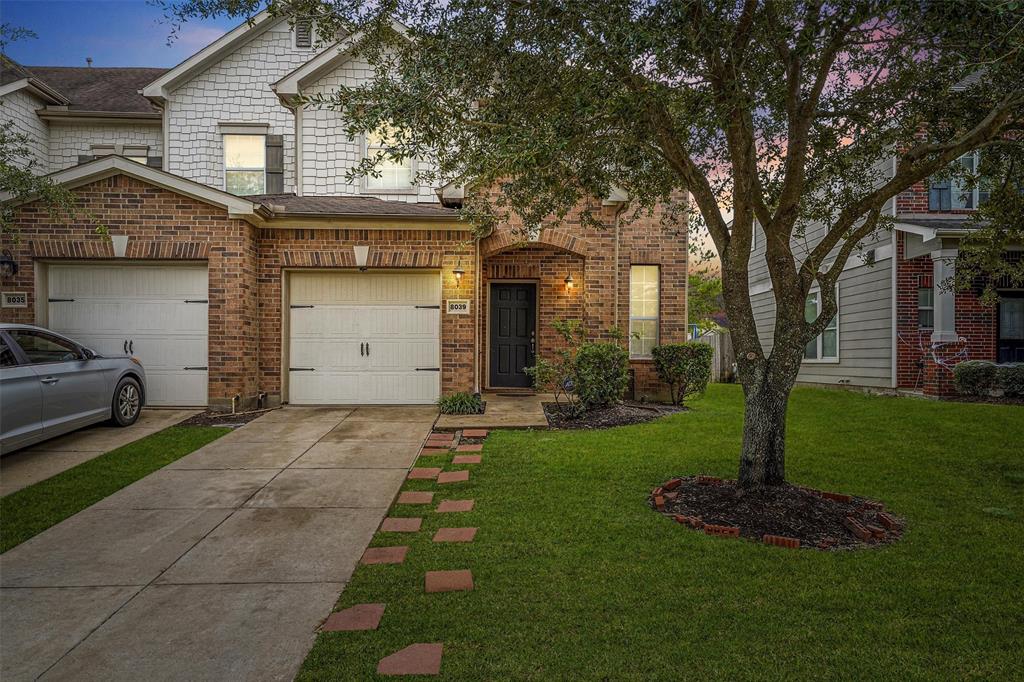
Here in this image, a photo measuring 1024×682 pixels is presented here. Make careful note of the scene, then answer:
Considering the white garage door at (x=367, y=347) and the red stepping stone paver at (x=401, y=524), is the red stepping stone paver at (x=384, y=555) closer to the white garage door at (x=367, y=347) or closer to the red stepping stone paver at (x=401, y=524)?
the red stepping stone paver at (x=401, y=524)

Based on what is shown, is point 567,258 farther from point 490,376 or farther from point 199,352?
point 199,352

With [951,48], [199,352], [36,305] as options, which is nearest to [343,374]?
[199,352]

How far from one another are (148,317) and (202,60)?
598 cm

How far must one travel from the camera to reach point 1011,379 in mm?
10711

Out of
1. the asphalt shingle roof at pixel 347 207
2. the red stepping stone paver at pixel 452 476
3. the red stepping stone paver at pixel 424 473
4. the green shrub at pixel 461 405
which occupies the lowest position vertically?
the red stepping stone paver at pixel 424 473

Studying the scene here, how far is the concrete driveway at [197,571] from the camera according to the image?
2.77 m

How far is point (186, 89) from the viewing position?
12078 mm

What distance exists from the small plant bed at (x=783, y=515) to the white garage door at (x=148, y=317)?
25.8 ft

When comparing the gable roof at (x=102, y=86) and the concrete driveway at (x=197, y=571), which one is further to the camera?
the gable roof at (x=102, y=86)

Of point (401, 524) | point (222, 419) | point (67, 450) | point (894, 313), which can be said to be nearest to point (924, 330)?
point (894, 313)

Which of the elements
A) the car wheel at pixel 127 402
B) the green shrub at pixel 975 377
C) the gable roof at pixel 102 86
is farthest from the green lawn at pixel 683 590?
the gable roof at pixel 102 86

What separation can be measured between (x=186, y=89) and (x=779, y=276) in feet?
41.2

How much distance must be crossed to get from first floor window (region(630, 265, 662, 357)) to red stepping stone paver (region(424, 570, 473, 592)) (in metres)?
8.43

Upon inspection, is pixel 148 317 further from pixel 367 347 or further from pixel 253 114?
pixel 253 114
